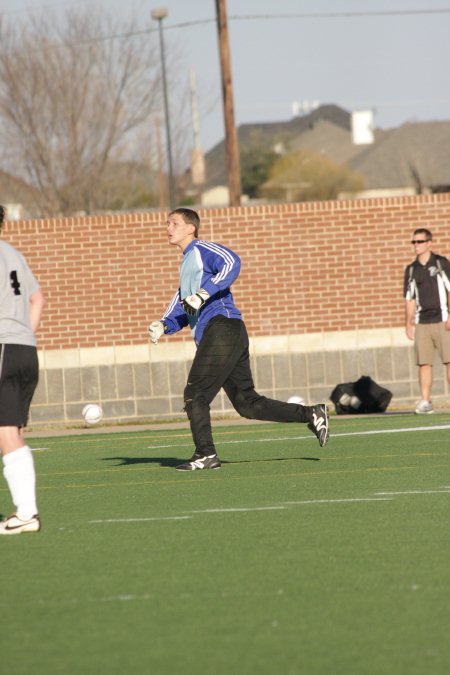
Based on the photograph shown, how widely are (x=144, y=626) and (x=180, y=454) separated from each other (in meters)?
7.26

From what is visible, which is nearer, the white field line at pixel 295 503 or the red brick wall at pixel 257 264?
the white field line at pixel 295 503

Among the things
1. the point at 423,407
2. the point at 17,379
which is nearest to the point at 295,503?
the point at 17,379

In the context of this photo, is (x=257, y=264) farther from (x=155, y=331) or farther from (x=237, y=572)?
(x=237, y=572)

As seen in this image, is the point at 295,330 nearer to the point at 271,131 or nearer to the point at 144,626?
the point at 144,626

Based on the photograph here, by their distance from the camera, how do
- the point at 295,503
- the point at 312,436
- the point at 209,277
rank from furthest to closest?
the point at 312,436 → the point at 209,277 → the point at 295,503

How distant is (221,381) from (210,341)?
1.14ft

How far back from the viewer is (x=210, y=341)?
35.0 feet

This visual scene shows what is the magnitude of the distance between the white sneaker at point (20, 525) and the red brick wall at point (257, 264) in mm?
11601

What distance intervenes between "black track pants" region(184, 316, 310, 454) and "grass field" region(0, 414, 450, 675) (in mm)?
409

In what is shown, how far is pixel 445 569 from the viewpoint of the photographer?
21.0ft

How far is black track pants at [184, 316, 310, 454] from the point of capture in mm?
10680

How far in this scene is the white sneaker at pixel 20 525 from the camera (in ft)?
25.5

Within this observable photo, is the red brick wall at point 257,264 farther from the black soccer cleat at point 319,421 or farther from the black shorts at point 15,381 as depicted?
the black shorts at point 15,381

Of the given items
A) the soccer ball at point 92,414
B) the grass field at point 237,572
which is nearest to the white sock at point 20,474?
the grass field at point 237,572
